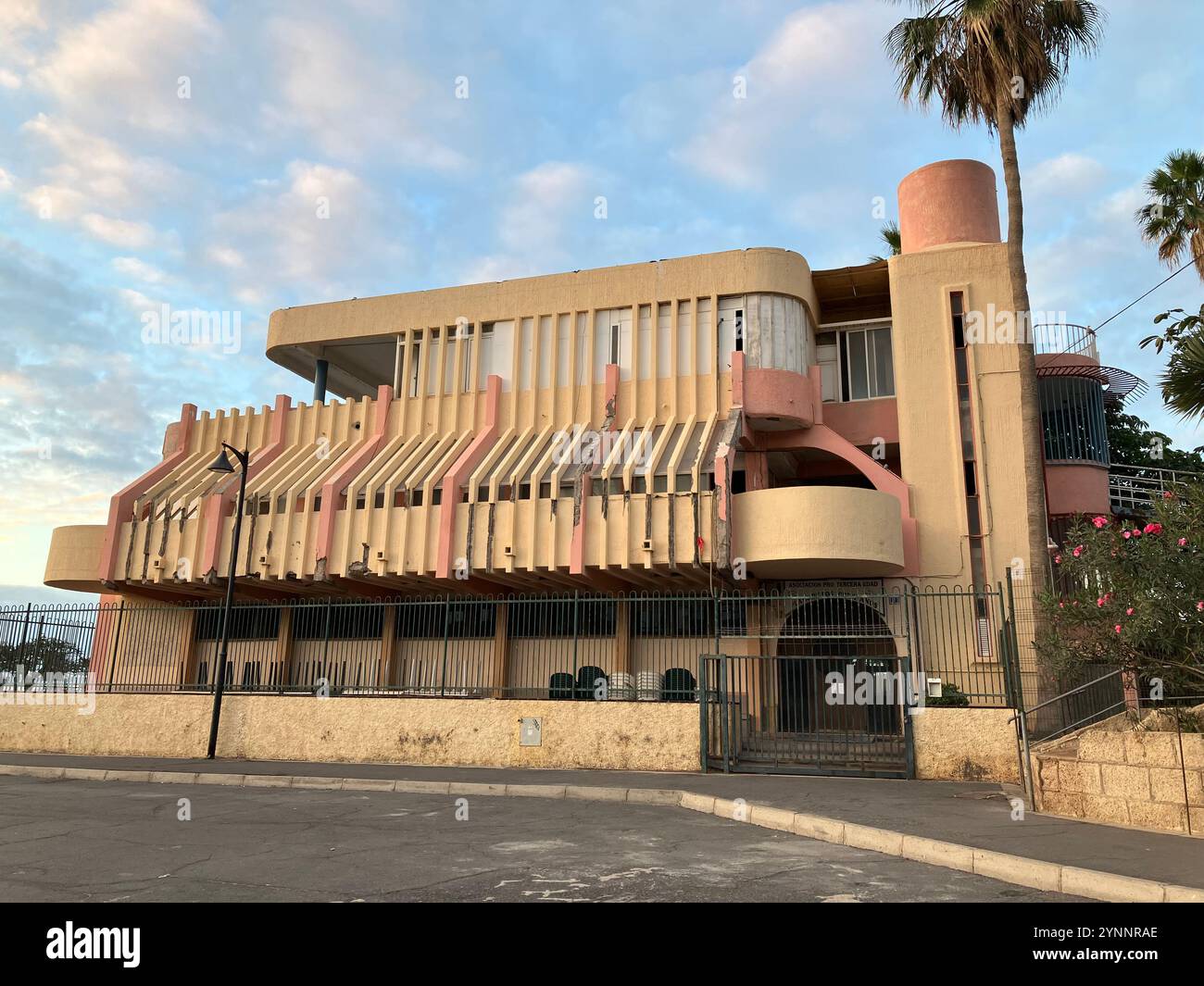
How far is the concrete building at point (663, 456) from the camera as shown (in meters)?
21.0

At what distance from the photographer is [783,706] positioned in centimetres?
1741

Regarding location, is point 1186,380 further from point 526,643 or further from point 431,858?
point 526,643

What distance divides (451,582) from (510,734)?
760 cm

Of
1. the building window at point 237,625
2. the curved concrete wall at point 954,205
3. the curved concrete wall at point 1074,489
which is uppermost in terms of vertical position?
the curved concrete wall at point 954,205

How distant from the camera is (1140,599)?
29.8ft

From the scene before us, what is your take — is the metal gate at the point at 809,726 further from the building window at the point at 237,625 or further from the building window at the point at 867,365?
the building window at the point at 237,625

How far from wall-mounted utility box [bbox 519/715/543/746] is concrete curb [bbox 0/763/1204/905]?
2.66m

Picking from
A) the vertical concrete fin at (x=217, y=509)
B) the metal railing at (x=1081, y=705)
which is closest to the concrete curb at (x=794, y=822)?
the metal railing at (x=1081, y=705)

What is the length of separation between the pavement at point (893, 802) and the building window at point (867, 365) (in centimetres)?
1334

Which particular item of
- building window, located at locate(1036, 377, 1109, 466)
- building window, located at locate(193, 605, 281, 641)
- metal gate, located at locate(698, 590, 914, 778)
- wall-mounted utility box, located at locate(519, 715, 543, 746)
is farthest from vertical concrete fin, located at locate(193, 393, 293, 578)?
building window, located at locate(1036, 377, 1109, 466)

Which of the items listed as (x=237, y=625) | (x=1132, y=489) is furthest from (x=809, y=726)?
(x=237, y=625)

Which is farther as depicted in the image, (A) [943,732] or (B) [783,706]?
(B) [783,706]

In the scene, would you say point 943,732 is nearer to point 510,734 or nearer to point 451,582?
point 510,734
